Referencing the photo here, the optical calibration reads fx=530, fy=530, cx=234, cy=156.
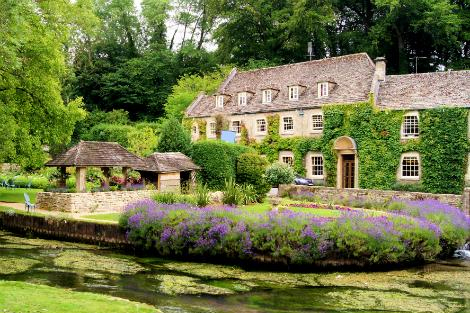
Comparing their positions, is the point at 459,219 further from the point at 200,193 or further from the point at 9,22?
the point at 9,22

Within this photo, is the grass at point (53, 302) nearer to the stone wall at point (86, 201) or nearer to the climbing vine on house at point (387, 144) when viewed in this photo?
the stone wall at point (86, 201)

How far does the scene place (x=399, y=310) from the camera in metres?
12.5

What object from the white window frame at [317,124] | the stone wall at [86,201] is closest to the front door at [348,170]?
the white window frame at [317,124]

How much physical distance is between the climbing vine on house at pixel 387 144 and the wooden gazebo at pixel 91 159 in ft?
47.6

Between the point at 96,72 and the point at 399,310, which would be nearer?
the point at 399,310

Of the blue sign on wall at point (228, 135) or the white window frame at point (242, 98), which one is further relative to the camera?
the white window frame at point (242, 98)

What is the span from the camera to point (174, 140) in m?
33.0

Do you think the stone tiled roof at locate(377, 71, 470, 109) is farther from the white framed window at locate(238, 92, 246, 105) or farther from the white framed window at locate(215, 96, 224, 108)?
the white framed window at locate(215, 96, 224, 108)

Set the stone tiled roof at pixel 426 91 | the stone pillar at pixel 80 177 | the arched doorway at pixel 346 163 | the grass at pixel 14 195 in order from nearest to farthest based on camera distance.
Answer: the stone pillar at pixel 80 177, the grass at pixel 14 195, the stone tiled roof at pixel 426 91, the arched doorway at pixel 346 163

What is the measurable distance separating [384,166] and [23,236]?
73.5 feet

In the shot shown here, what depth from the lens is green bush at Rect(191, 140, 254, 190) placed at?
32.7m

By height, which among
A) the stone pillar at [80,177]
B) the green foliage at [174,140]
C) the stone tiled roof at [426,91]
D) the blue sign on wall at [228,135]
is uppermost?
the stone tiled roof at [426,91]

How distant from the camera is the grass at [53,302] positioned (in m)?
9.47

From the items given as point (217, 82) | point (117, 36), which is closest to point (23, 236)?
point (217, 82)
